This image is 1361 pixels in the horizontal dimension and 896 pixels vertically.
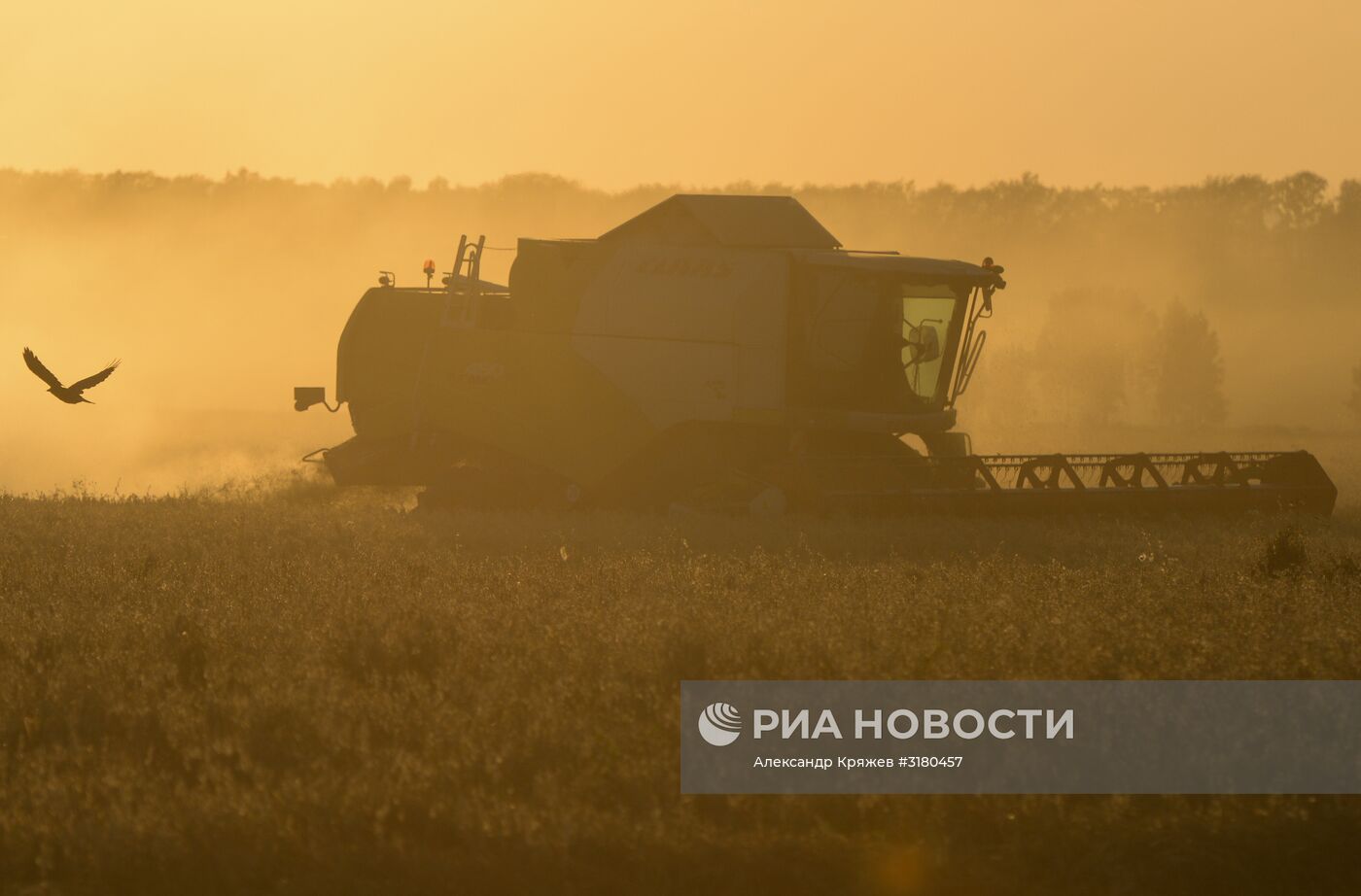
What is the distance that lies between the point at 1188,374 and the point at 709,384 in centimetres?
6839

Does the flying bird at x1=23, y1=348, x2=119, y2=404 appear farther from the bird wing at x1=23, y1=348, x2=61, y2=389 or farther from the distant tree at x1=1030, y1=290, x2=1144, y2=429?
the distant tree at x1=1030, y1=290, x2=1144, y2=429

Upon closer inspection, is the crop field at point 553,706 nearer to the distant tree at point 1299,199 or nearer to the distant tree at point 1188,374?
the distant tree at point 1188,374

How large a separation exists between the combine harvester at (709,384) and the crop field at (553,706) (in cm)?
501

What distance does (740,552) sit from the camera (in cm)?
1391

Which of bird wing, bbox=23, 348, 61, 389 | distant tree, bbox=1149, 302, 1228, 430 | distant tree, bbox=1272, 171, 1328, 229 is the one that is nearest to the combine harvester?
bird wing, bbox=23, 348, 61, 389

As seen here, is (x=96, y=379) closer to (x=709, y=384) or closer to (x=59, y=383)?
(x=59, y=383)

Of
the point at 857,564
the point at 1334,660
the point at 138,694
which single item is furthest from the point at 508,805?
the point at 857,564

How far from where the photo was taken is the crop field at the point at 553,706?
6.29 metres

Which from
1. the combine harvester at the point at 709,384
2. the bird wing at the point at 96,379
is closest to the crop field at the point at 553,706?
the bird wing at the point at 96,379

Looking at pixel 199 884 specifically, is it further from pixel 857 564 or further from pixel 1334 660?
pixel 857 564

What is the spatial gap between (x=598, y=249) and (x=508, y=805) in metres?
13.7

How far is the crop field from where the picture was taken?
629cm

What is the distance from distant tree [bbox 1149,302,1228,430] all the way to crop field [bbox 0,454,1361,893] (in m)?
71.3

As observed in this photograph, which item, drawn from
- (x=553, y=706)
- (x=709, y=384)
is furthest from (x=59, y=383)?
(x=553, y=706)
